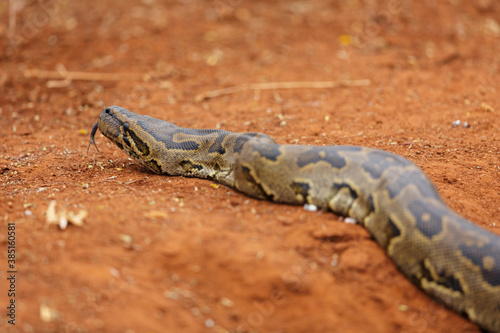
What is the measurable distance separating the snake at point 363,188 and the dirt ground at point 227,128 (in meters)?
0.20

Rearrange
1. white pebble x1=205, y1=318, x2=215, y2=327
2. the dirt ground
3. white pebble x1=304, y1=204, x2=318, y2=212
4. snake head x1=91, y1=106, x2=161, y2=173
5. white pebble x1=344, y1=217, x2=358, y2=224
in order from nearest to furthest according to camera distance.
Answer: white pebble x1=205, y1=318, x2=215, y2=327 < the dirt ground < white pebble x1=344, y1=217, x2=358, y2=224 < white pebble x1=304, y1=204, x2=318, y2=212 < snake head x1=91, y1=106, x2=161, y2=173

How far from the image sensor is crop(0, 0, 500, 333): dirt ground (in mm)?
5188

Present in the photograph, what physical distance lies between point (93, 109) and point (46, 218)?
6.39 m

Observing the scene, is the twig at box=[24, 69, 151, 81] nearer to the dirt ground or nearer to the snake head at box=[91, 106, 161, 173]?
the dirt ground

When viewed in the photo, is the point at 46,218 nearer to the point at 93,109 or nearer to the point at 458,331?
the point at 458,331

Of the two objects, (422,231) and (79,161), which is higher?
(422,231)

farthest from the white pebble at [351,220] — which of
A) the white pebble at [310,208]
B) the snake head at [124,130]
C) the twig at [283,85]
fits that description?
the twig at [283,85]

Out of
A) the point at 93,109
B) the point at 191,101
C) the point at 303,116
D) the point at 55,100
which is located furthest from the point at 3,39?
the point at 303,116

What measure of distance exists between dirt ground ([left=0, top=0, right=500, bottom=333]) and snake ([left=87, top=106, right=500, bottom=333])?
202 mm

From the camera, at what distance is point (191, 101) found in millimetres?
12102

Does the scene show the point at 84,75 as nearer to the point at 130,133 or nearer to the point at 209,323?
the point at 130,133

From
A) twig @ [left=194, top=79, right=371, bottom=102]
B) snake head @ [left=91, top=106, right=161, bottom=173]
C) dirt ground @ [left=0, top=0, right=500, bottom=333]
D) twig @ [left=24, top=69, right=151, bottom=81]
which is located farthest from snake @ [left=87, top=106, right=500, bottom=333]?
twig @ [left=24, top=69, right=151, bottom=81]

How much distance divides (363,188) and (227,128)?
4.50 metres

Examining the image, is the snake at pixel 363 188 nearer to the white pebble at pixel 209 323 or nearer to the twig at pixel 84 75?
the white pebble at pixel 209 323
